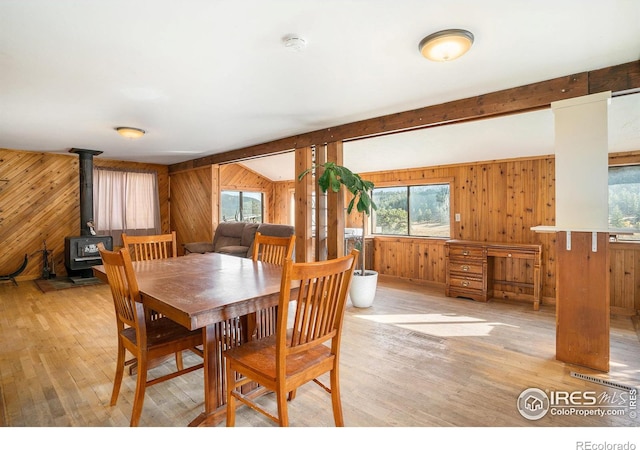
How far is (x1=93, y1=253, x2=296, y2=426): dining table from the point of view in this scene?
1536 millimetres

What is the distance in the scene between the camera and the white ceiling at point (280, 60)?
69.8 inches

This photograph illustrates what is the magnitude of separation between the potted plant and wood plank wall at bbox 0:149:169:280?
4.89m

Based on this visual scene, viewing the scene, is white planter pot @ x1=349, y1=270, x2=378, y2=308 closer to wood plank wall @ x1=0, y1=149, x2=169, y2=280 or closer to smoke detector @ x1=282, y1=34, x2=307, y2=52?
smoke detector @ x1=282, y1=34, x2=307, y2=52

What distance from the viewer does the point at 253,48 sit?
2.17 m

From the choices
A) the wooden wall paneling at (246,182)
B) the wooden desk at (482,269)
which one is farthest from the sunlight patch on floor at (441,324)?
the wooden wall paneling at (246,182)

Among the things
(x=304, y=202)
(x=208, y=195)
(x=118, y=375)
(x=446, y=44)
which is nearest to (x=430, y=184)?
(x=304, y=202)

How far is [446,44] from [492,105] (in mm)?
1203

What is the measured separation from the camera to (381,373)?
2.44m

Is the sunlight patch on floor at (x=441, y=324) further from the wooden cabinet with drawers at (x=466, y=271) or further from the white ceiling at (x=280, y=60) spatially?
the white ceiling at (x=280, y=60)

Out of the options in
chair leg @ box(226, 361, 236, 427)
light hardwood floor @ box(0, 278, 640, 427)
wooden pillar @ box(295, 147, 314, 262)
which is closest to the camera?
chair leg @ box(226, 361, 236, 427)
